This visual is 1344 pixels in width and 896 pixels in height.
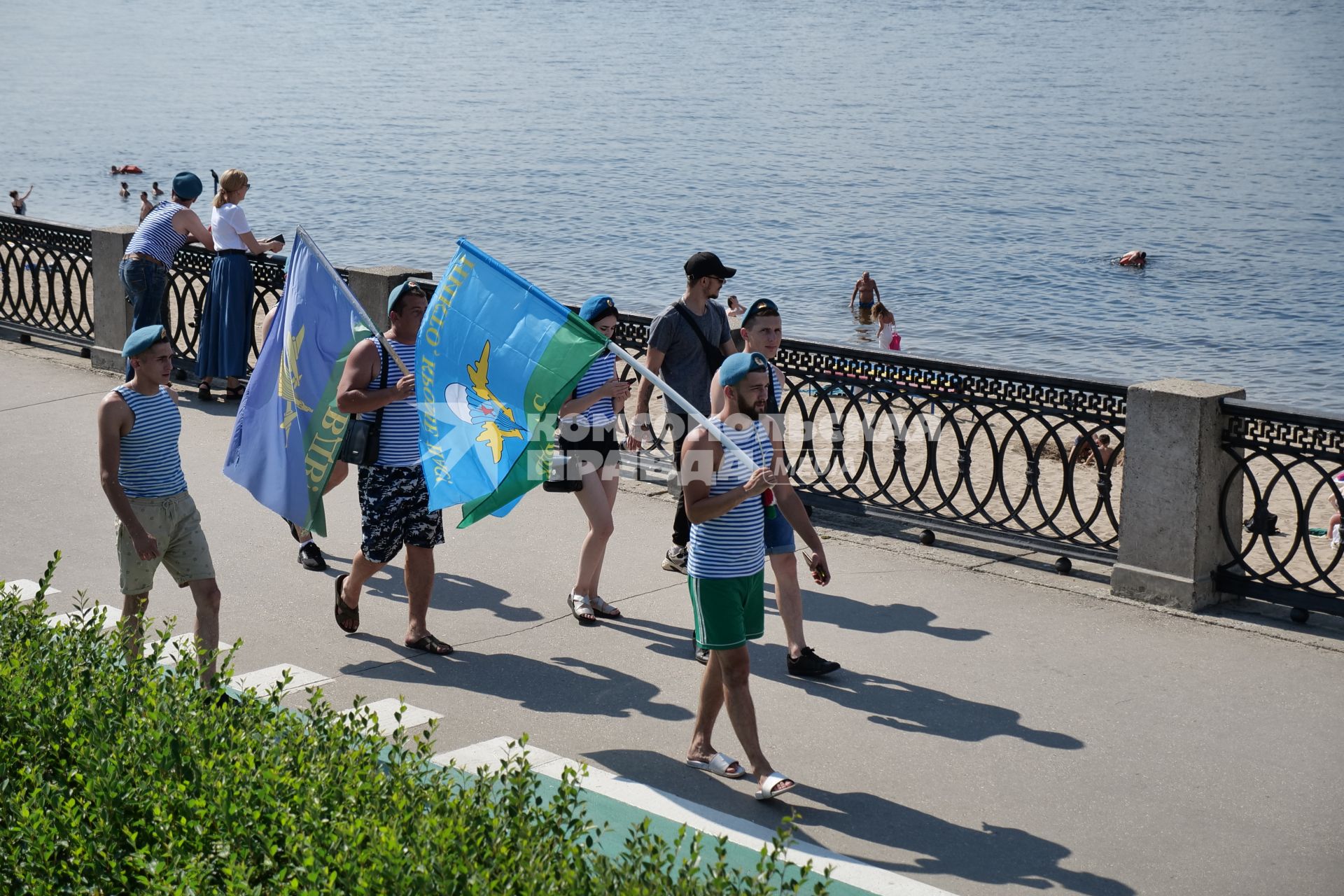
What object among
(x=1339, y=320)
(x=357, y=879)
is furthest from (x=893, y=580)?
(x=1339, y=320)

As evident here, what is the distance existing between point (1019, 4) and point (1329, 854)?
132m

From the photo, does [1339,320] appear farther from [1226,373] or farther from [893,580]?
[893,580]

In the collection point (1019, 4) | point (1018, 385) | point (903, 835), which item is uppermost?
point (1019, 4)

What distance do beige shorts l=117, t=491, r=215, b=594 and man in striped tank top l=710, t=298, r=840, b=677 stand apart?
2.54m

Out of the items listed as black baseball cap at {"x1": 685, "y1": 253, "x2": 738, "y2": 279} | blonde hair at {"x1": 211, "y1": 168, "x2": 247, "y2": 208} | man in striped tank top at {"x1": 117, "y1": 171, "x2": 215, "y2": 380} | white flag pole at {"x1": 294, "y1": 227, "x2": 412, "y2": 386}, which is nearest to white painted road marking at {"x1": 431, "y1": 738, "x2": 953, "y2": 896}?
white flag pole at {"x1": 294, "y1": 227, "x2": 412, "y2": 386}

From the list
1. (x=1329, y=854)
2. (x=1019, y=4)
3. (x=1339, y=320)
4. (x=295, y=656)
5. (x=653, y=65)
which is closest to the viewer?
(x=1329, y=854)

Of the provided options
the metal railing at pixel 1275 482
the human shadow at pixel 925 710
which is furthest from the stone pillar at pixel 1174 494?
the human shadow at pixel 925 710

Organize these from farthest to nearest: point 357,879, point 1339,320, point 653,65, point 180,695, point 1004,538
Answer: point 653,65
point 1339,320
point 1004,538
point 180,695
point 357,879

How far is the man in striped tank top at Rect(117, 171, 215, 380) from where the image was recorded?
1313 cm

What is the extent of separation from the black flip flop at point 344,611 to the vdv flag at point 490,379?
1.24 metres

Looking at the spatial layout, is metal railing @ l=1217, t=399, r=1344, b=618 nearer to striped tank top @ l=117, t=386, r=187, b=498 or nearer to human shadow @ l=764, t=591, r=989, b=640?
human shadow @ l=764, t=591, r=989, b=640

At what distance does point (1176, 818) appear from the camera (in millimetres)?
6230

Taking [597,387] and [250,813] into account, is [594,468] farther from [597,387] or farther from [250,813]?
[250,813]

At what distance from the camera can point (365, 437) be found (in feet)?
25.7
